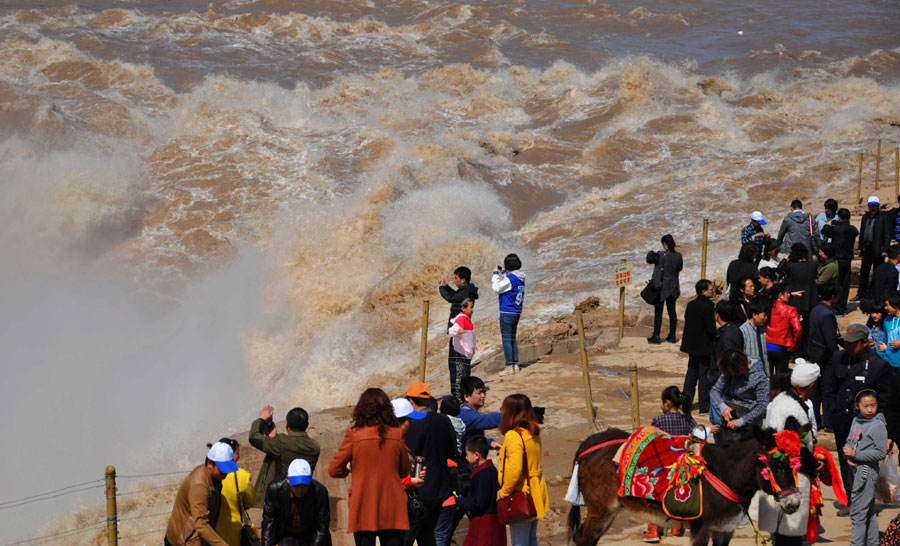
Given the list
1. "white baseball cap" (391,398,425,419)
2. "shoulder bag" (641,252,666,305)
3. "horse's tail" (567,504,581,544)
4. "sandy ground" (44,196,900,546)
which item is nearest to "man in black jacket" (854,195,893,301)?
"sandy ground" (44,196,900,546)

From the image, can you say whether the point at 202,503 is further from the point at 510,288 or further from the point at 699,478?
the point at 510,288

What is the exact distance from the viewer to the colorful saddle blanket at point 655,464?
623 centimetres

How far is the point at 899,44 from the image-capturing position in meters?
43.1

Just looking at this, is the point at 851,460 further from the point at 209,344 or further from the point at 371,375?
the point at 209,344

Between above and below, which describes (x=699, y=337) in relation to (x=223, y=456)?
below

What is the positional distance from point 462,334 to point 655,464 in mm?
4226

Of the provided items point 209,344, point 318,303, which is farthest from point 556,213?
point 209,344

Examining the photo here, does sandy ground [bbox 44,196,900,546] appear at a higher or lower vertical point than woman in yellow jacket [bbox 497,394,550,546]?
lower

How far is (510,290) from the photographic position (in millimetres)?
11477

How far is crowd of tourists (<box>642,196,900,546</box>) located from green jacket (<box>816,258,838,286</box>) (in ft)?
0.04

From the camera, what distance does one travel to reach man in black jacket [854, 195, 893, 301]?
1302 centimetres

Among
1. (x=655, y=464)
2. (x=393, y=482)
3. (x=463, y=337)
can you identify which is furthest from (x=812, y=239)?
(x=393, y=482)

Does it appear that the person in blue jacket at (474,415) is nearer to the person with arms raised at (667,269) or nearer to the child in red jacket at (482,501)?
the child in red jacket at (482,501)

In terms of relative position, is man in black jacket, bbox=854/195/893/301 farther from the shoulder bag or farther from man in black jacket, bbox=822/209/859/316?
the shoulder bag
